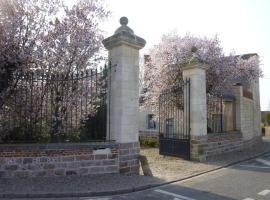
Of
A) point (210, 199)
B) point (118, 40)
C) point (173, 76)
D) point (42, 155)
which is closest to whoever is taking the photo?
point (210, 199)

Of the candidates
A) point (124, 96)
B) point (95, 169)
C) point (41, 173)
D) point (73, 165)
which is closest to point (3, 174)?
point (41, 173)

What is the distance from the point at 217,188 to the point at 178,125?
6.02 metres

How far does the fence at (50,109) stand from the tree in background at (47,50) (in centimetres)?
3

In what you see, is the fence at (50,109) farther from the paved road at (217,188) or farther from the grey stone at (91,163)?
the paved road at (217,188)

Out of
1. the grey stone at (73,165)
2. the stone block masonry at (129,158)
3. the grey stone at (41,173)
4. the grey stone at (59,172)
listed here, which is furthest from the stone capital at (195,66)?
the grey stone at (41,173)

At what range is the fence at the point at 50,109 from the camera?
29.4 feet

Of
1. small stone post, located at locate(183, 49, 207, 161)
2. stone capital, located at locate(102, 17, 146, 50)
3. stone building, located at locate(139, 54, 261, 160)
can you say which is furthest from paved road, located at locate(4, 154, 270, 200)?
stone capital, located at locate(102, 17, 146, 50)

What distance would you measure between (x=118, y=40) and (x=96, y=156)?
3.17 metres

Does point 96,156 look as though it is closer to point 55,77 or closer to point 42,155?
point 42,155

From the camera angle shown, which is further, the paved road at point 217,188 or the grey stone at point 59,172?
the grey stone at point 59,172

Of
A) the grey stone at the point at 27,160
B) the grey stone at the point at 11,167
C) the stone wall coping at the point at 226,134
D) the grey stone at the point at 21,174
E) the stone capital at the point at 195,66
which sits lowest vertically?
the grey stone at the point at 21,174

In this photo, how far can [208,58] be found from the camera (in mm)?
16875

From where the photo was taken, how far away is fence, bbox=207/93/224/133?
15727 mm

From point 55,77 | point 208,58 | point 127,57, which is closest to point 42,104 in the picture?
point 55,77
